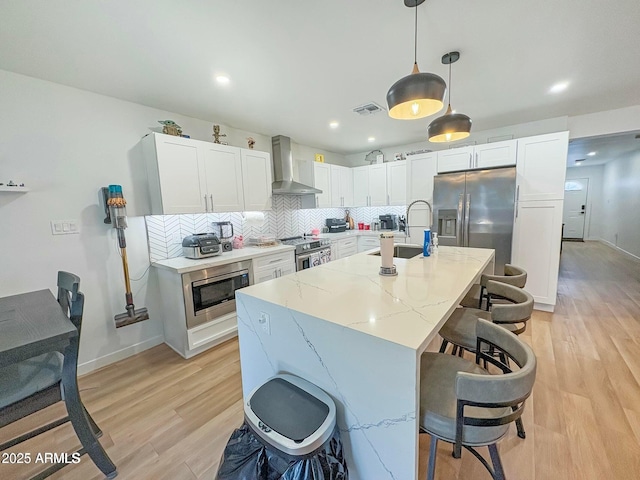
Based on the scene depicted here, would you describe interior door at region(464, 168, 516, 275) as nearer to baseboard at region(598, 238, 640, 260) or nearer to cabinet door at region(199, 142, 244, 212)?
cabinet door at region(199, 142, 244, 212)

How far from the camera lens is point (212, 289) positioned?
271 centimetres

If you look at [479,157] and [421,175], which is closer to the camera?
[479,157]

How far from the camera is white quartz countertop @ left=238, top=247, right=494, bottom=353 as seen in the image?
103cm

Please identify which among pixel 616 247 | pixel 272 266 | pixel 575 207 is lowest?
pixel 616 247

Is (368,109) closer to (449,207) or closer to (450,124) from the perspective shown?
(450,124)

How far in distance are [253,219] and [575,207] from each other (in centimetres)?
1050

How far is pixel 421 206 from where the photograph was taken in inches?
160

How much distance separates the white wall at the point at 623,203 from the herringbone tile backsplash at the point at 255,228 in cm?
540

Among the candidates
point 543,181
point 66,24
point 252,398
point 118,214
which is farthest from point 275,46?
point 543,181

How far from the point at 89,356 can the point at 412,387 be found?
2.94 m

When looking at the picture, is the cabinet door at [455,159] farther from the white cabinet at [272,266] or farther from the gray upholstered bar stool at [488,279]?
the white cabinet at [272,266]

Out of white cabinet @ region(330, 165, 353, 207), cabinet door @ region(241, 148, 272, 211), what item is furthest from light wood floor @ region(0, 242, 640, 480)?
white cabinet @ region(330, 165, 353, 207)

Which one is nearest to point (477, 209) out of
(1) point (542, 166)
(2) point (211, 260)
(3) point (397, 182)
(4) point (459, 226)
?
(4) point (459, 226)

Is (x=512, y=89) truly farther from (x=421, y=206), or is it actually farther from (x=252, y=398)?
(x=252, y=398)
